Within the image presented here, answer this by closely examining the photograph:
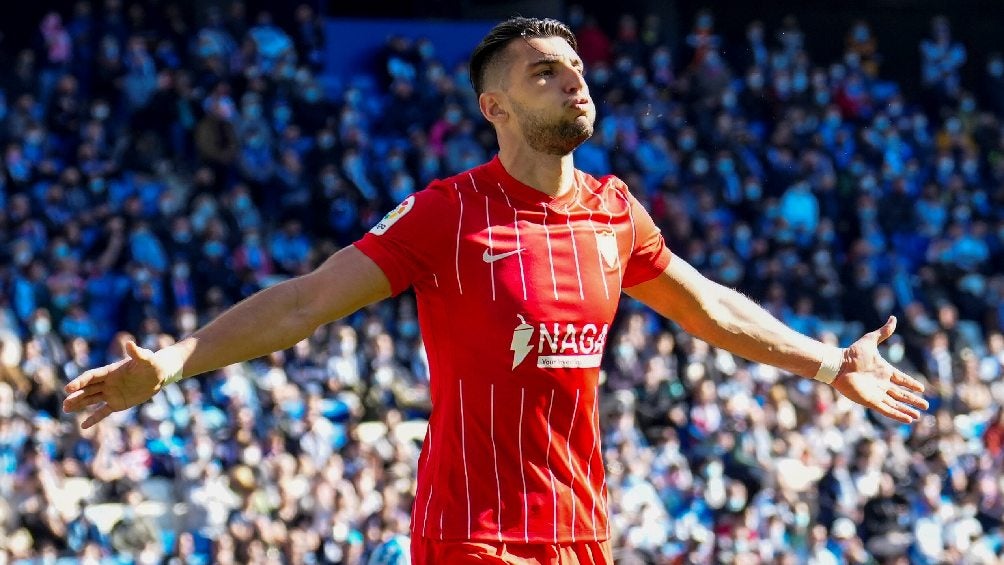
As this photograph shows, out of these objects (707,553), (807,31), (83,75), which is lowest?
(707,553)

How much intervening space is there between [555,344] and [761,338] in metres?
0.88

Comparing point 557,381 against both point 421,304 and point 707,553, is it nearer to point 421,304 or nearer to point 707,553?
point 421,304

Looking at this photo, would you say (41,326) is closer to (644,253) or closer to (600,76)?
(600,76)

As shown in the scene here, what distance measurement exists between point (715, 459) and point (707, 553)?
1690 millimetres

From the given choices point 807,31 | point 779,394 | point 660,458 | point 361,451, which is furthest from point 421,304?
point 807,31

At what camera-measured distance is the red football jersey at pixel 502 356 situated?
4605 mm

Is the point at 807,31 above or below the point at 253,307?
above

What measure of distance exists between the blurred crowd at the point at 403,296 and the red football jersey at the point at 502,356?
29.4 feet

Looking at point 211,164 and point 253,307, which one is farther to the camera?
point 211,164

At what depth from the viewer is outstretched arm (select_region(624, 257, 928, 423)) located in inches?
204

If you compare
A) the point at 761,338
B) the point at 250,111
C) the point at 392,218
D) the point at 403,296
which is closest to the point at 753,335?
the point at 761,338

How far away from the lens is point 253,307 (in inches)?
174

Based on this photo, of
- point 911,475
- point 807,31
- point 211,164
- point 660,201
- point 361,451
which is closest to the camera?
point 361,451

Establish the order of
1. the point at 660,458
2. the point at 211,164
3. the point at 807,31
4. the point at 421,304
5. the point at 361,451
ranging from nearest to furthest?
1. the point at 421,304
2. the point at 361,451
3. the point at 660,458
4. the point at 211,164
5. the point at 807,31
